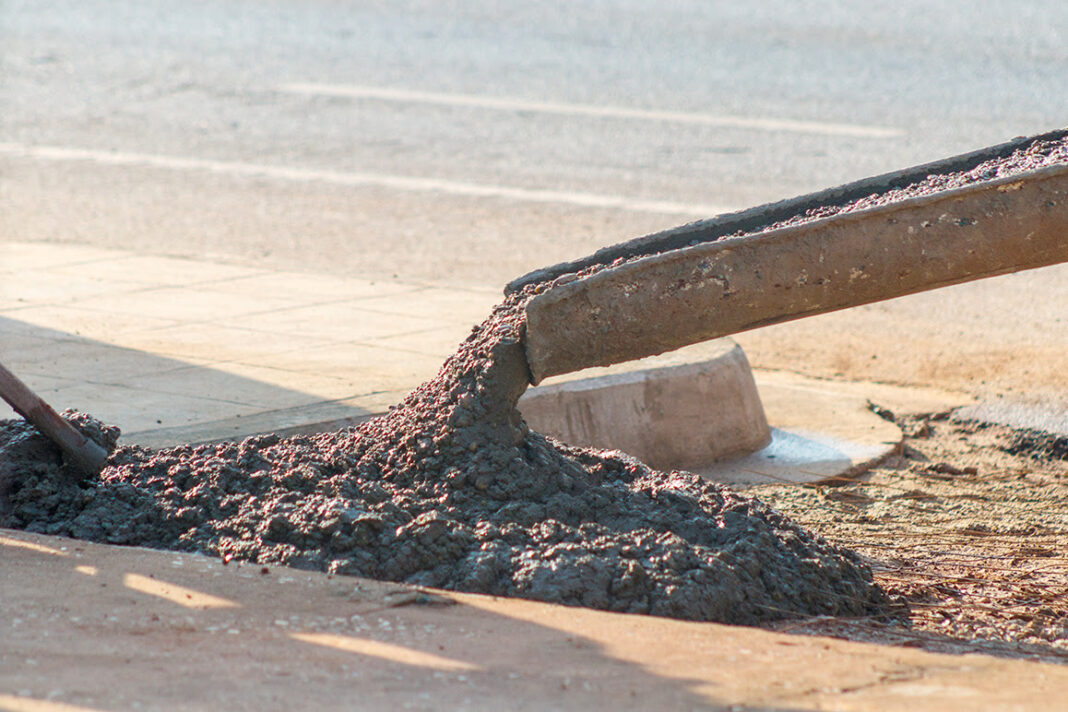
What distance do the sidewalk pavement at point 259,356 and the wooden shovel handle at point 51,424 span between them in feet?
1.48

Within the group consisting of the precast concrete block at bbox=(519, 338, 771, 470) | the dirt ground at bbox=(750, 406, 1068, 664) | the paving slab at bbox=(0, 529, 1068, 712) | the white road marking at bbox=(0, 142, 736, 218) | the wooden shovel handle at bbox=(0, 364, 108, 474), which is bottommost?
the dirt ground at bbox=(750, 406, 1068, 664)

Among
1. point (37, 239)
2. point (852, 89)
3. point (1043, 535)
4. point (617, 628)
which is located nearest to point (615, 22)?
point (852, 89)

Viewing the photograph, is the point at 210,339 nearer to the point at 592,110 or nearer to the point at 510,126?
the point at 510,126

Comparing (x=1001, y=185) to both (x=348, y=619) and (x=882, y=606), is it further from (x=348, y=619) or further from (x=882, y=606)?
(x=348, y=619)

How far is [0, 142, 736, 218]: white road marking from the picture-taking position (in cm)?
887

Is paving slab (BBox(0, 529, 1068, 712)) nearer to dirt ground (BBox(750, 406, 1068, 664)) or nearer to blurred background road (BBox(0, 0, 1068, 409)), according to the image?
dirt ground (BBox(750, 406, 1068, 664))

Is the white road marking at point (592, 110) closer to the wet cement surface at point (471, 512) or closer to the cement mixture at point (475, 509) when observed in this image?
the cement mixture at point (475, 509)

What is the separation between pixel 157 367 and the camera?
18.0 feet

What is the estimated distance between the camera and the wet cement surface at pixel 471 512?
139 inches

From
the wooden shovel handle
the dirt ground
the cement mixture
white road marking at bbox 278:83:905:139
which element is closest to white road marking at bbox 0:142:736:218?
white road marking at bbox 278:83:905:139

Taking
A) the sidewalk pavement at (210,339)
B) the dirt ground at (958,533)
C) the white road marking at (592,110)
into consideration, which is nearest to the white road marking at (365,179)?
the white road marking at (592,110)

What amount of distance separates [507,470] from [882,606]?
40.0 inches

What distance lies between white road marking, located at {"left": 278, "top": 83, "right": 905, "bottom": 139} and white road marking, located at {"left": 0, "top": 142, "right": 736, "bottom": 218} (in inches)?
74.1

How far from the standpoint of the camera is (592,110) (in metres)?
11.3
